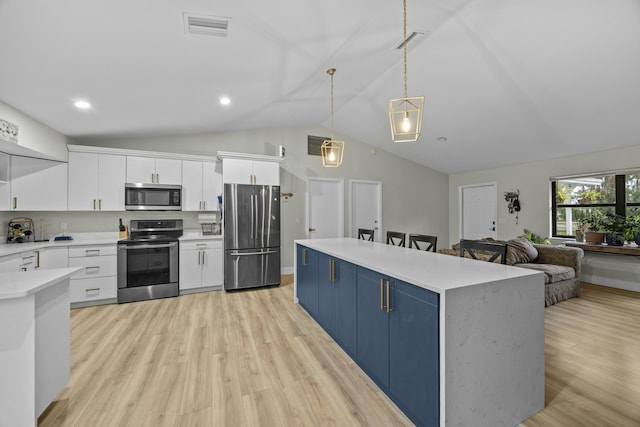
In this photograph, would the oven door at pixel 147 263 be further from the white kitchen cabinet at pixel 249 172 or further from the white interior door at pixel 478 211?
the white interior door at pixel 478 211

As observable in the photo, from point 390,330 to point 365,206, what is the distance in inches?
180

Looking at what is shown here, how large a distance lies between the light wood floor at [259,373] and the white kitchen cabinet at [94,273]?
0.40 meters

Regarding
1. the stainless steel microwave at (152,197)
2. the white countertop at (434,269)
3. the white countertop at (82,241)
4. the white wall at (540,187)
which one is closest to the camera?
the white countertop at (434,269)

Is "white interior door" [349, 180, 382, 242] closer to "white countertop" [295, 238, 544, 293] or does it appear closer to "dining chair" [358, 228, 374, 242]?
"dining chair" [358, 228, 374, 242]

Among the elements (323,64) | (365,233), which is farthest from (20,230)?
(365,233)

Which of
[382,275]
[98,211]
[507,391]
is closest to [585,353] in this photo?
[507,391]

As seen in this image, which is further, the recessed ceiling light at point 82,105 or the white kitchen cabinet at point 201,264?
the white kitchen cabinet at point 201,264

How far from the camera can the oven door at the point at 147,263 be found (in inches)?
145

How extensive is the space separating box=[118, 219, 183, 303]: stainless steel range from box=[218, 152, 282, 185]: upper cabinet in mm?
1267

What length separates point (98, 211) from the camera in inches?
160

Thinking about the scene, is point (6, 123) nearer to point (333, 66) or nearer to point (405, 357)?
point (333, 66)

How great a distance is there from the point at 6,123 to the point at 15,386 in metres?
2.60

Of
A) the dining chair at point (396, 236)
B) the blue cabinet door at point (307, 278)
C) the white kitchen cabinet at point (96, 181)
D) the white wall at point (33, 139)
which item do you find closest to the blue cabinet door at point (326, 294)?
the blue cabinet door at point (307, 278)

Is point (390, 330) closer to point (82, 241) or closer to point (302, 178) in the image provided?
point (82, 241)
